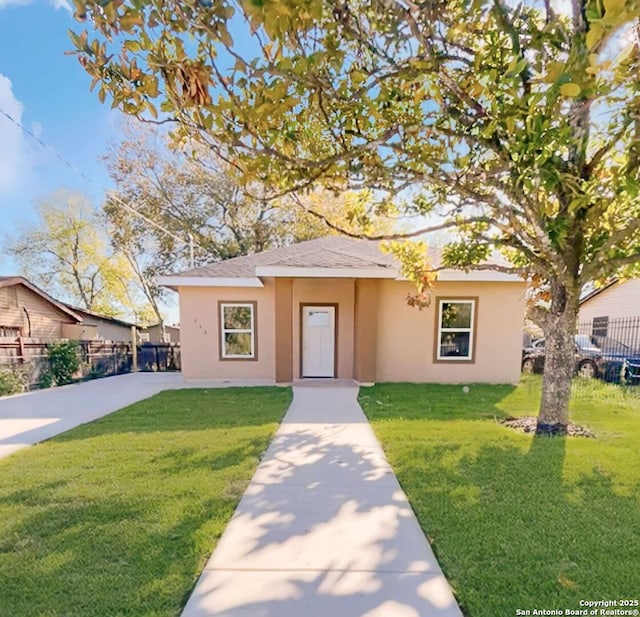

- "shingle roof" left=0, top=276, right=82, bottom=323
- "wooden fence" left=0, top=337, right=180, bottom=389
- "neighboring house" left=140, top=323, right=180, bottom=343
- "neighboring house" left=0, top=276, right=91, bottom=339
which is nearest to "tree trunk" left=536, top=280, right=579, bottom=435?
"wooden fence" left=0, top=337, right=180, bottom=389

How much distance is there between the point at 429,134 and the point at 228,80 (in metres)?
2.51

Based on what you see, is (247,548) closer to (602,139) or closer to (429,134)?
(429,134)

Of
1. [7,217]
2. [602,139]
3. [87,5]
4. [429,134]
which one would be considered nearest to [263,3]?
[87,5]

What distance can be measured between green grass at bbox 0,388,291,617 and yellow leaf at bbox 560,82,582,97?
3.42 meters

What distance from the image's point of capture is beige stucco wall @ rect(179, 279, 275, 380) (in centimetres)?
963

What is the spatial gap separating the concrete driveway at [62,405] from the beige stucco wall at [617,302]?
56.8 feet

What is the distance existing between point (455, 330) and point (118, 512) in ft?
27.1

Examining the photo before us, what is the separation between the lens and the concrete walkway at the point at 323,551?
2.00 metres

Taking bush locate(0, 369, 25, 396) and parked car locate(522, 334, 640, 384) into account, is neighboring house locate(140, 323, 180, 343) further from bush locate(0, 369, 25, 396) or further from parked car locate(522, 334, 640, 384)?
parked car locate(522, 334, 640, 384)

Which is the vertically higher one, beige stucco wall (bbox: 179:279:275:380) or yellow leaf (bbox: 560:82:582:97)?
yellow leaf (bbox: 560:82:582:97)

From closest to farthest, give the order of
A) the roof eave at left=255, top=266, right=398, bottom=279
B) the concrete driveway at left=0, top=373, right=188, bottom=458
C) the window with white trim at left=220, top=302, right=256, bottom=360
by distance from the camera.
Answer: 1. the concrete driveway at left=0, top=373, right=188, bottom=458
2. the roof eave at left=255, top=266, right=398, bottom=279
3. the window with white trim at left=220, top=302, right=256, bottom=360

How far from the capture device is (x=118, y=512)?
2.93 metres

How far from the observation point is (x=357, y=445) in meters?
4.58

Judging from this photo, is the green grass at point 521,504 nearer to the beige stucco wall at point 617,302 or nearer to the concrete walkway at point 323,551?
the concrete walkway at point 323,551
